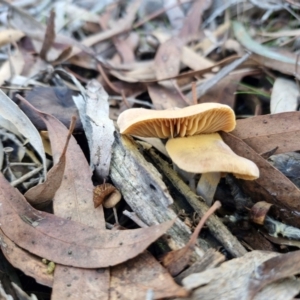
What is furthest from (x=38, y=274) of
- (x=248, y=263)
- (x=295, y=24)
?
(x=295, y=24)

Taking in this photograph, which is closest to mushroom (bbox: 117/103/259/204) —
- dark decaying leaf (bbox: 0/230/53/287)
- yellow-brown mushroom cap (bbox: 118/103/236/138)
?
yellow-brown mushroom cap (bbox: 118/103/236/138)

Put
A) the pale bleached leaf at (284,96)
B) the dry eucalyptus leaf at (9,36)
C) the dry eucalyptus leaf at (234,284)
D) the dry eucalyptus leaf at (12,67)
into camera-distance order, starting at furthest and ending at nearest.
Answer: the dry eucalyptus leaf at (9,36)
the dry eucalyptus leaf at (12,67)
the pale bleached leaf at (284,96)
the dry eucalyptus leaf at (234,284)

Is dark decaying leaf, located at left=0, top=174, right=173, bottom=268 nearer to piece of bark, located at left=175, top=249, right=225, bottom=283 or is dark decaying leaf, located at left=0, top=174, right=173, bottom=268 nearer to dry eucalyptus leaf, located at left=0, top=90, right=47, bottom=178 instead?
piece of bark, located at left=175, top=249, right=225, bottom=283

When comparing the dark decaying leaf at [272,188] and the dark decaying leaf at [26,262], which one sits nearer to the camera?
the dark decaying leaf at [26,262]

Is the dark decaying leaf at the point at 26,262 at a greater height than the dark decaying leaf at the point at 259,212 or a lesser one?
greater

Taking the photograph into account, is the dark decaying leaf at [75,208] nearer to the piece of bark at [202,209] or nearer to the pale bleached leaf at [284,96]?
the piece of bark at [202,209]

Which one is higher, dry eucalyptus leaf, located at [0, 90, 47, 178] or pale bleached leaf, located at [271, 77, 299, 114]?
dry eucalyptus leaf, located at [0, 90, 47, 178]

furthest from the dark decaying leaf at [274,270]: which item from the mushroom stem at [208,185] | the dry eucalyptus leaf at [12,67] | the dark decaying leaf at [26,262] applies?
the dry eucalyptus leaf at [12,67]

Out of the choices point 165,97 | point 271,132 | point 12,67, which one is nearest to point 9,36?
point 12,67

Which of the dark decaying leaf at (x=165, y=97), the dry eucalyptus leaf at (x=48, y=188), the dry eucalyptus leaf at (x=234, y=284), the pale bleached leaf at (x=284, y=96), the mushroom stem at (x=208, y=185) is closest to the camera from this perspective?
the dry eucalyptus leaf at (x=234, y=284)
